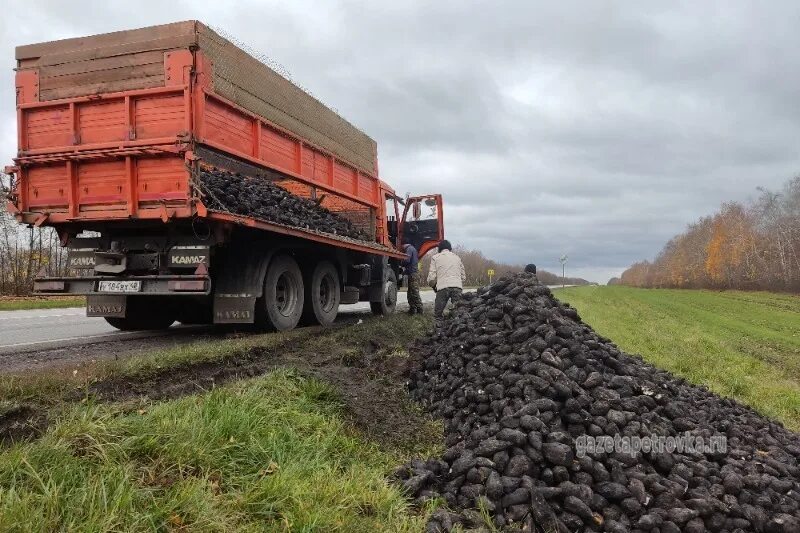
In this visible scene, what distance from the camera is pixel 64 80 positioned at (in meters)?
6.76

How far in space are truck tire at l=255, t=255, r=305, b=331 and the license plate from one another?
5.24ft

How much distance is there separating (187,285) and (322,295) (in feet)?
10.8

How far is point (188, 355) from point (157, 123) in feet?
9.17

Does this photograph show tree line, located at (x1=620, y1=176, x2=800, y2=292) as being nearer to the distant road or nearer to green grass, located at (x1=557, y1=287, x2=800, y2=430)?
green grass, located at (x1=557, y1=287, x2=800, y2=430)

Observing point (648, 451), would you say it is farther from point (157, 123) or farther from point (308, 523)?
point (157, 123)

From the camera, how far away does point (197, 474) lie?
278cm

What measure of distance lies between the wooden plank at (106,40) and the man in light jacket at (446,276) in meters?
4.96

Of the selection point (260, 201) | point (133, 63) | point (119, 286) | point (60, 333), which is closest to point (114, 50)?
point (133, 63)

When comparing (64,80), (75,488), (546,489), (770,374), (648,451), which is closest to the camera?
(75,488)

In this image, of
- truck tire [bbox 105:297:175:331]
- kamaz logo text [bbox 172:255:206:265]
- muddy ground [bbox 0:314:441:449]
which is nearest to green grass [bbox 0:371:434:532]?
muddy ground [bbox 0:314:441:449]

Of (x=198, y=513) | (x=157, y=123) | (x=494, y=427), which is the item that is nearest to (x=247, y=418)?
(x=198, y=513)

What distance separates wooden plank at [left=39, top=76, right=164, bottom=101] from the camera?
21.1 feet

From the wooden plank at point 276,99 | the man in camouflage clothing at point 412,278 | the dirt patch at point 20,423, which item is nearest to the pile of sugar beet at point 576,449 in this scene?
the dirt patch at point 20,423

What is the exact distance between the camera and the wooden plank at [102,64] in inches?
254
